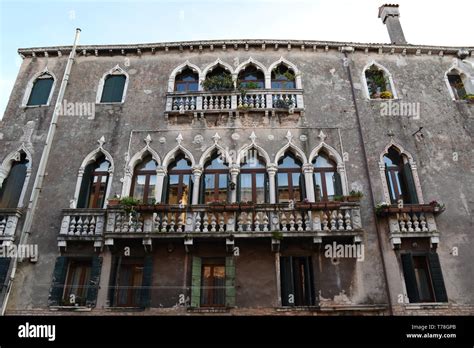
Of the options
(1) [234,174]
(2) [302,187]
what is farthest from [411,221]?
(1) [234,174]

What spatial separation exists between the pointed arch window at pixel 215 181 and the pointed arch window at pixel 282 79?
13.2 ft

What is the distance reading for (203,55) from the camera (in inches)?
597

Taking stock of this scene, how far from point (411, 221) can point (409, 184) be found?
5.01ft

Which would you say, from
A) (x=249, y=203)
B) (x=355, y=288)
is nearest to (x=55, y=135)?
(x=249, y=203)

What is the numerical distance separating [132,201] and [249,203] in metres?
3.51

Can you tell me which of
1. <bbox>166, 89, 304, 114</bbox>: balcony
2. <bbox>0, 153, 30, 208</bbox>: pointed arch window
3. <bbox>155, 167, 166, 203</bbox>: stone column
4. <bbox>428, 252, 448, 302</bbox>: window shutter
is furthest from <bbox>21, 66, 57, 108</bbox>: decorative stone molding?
<bbox>428, 252, 448, 302</bbox>: window shutter

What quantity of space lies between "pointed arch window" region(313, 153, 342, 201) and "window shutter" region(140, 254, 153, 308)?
5.60 meters

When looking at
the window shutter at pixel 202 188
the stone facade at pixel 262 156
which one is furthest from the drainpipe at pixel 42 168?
the window shutter at pixel 202 188

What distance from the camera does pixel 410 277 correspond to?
10820 mm

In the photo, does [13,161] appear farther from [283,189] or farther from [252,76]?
[283,189]

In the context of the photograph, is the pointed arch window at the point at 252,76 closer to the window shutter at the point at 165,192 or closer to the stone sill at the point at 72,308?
the window shutter at the point at 165,192

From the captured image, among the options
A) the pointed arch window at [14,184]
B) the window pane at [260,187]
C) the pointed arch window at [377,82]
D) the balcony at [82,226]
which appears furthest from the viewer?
the pointed arch window at [377,82]

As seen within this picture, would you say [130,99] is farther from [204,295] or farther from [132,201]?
[204,295]

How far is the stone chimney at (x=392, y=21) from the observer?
52.7ft
